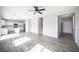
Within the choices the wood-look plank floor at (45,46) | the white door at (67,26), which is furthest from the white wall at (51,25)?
the white door at (67,26)

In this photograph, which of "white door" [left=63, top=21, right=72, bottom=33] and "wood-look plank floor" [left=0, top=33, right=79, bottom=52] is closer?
"wood-look plank floor" [left=0, top=33, right=79, bottom=52]

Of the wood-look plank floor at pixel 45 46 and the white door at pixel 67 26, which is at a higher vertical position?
the white door at pixel 67 26

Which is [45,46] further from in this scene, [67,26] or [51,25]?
[67,26]

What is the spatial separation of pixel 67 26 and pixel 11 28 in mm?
9768

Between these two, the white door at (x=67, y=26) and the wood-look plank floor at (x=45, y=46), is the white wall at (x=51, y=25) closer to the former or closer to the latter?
the wood-look plank floor at (x=45, y=46)

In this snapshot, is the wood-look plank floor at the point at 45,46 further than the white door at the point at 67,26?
No

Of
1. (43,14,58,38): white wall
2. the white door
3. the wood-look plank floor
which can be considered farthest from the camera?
the white door

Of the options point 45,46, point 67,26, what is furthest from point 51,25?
point 67,26

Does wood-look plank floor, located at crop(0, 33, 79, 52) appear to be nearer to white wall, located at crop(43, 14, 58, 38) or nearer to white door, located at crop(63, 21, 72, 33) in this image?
white wall, located at crop(43, 14, 58, 38)

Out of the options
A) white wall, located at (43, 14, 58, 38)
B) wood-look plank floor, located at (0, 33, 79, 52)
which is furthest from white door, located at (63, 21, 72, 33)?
wood-look plank floor, located at (0, 33, 79, 52)
